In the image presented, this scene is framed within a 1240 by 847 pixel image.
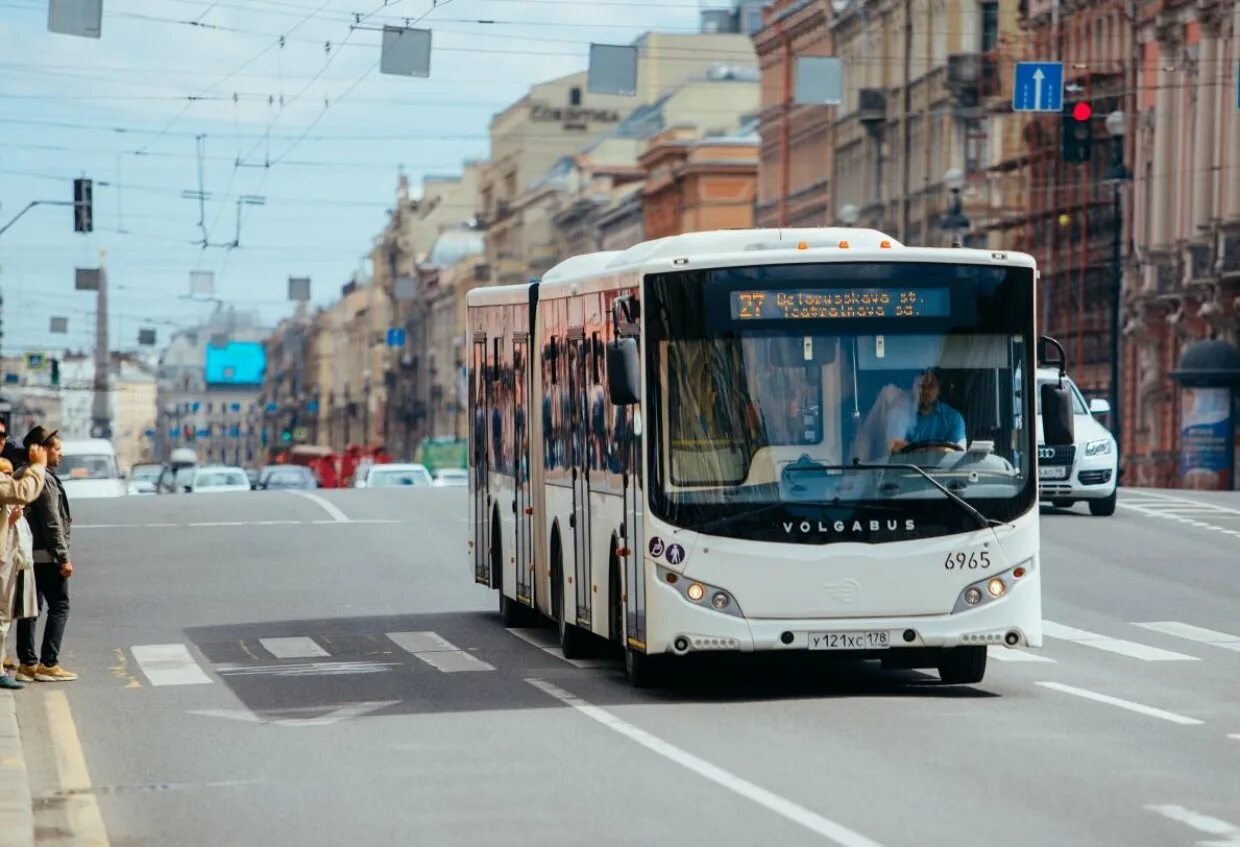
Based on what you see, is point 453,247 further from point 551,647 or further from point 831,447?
point 831,447

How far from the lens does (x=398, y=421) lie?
180 meters

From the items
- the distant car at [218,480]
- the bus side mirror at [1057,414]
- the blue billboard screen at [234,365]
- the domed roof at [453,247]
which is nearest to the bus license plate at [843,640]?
the bus side mirror at [1057,414]

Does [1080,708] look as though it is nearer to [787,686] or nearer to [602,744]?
[787,686]

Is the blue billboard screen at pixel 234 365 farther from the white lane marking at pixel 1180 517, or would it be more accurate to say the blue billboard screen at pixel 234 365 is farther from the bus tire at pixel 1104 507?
the bus tire at pixel 1104 507

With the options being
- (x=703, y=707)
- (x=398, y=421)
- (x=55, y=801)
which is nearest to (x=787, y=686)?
(x=703, y=707)

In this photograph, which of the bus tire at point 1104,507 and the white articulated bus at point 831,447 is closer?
the white articulated bus at point 831,447

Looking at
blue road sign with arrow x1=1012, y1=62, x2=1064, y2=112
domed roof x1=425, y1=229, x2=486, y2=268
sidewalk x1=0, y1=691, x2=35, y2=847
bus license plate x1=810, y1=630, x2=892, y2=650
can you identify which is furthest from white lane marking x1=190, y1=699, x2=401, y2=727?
domed roof x1=425, y1=229, x2=486, y2=268

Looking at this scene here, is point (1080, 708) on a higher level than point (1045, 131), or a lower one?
lower

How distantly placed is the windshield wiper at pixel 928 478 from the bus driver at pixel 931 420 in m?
0.12

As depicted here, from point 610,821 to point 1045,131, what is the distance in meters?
64.5

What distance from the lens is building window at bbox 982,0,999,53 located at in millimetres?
82562

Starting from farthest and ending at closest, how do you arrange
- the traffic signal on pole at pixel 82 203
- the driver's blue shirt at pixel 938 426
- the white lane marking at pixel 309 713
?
the traffic signal on pole at pixel 82 203, the driver's blue shirt at pixel 938 426, the white lane marking at pixel 309 713

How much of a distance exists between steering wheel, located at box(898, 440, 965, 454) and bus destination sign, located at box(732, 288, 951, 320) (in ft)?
2.46

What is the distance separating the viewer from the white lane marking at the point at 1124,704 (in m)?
15.5
